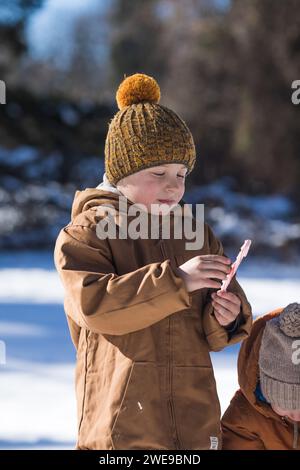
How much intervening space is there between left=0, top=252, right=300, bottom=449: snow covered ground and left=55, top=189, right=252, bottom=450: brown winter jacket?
4.63 ft

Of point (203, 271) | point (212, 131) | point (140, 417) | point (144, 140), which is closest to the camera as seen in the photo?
point (203, 271)

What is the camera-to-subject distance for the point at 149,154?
211 cm

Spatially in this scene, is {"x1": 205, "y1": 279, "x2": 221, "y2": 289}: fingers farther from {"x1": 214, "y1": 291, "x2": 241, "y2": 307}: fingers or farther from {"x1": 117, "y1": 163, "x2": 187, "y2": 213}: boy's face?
{"x1": 117, "y1": 163, "x2": 187, "y2": 213}: boy's face

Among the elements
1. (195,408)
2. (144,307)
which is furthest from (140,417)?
(144,307)

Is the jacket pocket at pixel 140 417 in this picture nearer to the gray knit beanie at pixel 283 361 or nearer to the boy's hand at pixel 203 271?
the boy's hand at pixel 203 271

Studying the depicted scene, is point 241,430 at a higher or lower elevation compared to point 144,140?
lower

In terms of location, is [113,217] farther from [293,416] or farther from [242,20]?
[242,20]

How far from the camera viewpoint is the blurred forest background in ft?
37.1

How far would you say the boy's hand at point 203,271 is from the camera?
1.89m

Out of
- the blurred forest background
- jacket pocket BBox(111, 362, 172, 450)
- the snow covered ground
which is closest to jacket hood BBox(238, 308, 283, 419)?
jacket pocket BBox(111, 362, 172, 450)

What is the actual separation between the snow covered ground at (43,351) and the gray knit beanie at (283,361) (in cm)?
128

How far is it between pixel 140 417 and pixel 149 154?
0.63 m

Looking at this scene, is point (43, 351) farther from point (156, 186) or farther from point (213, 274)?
point (213, 274)

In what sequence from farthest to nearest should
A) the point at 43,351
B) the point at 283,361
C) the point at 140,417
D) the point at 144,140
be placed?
the point at 43,351
the point at 283,361
the point at 144,140
the point at 140,417
